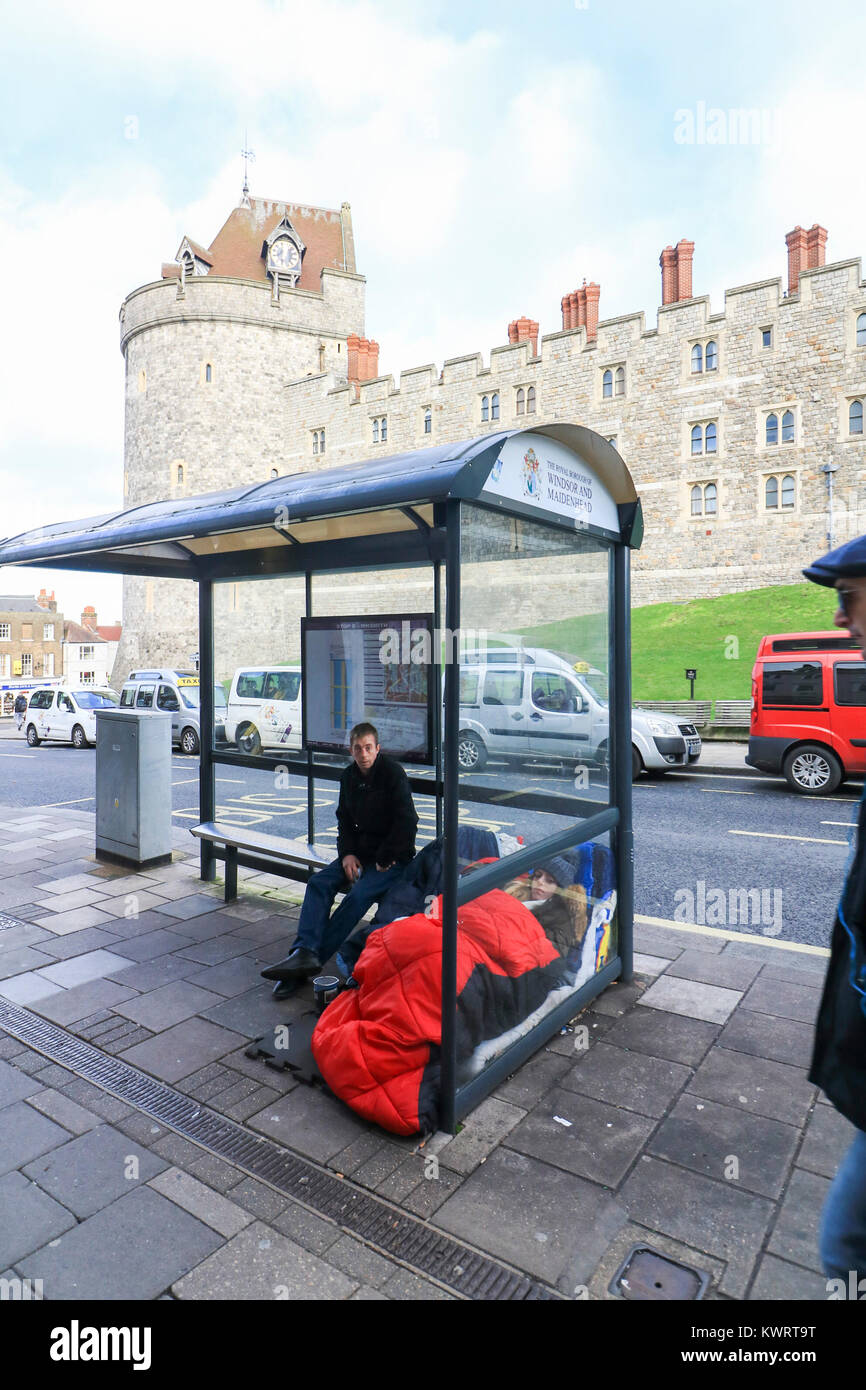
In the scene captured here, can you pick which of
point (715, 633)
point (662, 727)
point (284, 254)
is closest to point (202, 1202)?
point (662, 727)

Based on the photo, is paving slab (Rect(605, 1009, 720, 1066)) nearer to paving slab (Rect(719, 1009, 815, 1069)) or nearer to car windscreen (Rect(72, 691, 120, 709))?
paving slab (Rect(719, 1009, 815, 1069))

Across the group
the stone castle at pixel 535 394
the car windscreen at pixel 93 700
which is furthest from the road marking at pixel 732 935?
the car windscreen at pixel 93 700

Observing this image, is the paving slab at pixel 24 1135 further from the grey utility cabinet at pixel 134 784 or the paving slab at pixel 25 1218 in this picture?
the grey utility cabinet at pixel 134 784

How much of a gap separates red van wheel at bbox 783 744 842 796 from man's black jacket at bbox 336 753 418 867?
8.00 m

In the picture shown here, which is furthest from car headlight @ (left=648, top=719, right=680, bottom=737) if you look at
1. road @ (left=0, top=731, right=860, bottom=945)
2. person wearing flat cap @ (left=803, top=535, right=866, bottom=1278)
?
person wearing flat cap @ (left=803, top=535, right=866, bottom=1278)

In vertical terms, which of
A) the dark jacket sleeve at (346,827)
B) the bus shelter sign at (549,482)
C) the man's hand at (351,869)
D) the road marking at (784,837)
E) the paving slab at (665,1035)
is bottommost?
the paving slab at (665,1035)

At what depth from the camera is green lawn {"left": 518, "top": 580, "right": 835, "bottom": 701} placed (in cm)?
2350

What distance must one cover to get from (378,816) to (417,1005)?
160cm

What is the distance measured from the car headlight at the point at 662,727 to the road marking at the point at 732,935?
263 inches

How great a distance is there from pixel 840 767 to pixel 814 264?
102 ft

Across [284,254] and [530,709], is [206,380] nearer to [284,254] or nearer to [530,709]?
[284,254]

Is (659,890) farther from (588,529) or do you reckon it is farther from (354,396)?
(354,396)

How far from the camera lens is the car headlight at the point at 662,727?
12195 millimetres

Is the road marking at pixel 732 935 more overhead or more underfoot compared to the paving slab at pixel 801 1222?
more overhead
